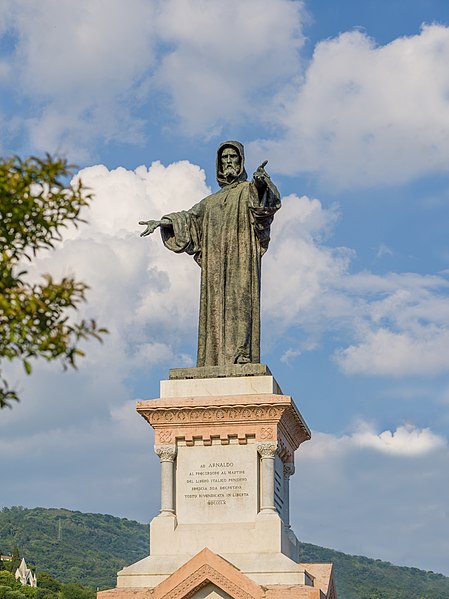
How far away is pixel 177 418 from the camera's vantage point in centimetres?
2183

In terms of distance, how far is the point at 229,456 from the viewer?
2166cm

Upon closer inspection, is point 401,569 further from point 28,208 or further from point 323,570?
point 28,208

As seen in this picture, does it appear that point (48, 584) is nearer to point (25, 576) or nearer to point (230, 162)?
point (25, 576)

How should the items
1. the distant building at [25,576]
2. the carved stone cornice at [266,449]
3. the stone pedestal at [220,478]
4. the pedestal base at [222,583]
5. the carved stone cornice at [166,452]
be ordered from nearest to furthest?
the pedestal base at [222,583]
the stone pedestal at [220,478]
the carved stone cornice at [266,449]
the carved stone cornice at [166,452]
the distant building at [25,576]

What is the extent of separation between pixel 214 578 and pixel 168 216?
7.10m

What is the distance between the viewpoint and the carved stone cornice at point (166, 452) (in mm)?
21719

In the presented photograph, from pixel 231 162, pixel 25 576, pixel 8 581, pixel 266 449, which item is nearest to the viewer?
pixel 266 449

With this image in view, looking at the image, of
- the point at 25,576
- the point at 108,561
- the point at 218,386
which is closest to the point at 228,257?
the point at 218,386

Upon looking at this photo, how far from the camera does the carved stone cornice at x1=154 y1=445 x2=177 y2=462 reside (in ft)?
71.3

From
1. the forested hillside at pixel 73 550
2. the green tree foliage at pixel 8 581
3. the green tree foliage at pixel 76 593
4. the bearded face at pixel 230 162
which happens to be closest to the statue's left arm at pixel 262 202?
the bearded face at pixel 230 162

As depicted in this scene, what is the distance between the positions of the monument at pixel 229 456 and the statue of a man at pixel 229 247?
2 cm

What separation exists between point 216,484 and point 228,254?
14.5 feet

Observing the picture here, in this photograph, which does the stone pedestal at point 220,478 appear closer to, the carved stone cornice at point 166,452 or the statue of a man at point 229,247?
the carved stone cornice at point 166,452

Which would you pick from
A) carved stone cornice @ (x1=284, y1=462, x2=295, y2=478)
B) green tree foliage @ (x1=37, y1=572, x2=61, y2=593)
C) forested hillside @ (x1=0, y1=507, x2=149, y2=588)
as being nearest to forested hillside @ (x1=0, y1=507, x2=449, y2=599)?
forested hillside @ (x1=0, y1=507, x2=149, y2=588)
